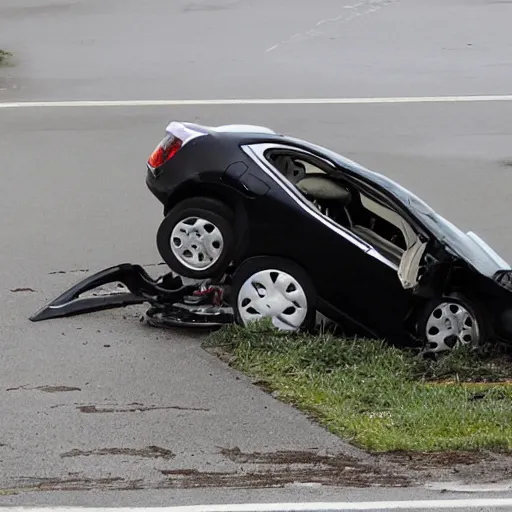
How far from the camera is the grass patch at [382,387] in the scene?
6727 millimetres

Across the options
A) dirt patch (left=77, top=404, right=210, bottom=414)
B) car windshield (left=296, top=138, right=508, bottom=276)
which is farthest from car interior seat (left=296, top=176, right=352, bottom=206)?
dirt patch (left=77, top=404, right=210, bottom=414)

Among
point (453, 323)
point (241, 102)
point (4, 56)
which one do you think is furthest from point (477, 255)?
point (4, 56)

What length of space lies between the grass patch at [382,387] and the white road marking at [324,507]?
2.59 ft

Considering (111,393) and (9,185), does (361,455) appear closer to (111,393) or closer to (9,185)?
(111,393)

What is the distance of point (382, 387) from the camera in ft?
24.7

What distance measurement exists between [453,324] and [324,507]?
2.88 m

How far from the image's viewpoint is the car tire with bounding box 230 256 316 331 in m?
8.28

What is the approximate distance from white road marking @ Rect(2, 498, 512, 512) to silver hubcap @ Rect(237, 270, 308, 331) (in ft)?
8.90

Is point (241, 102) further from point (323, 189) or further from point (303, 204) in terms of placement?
point (303, 204)

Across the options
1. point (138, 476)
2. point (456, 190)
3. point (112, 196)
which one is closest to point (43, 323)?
point (138, 476)

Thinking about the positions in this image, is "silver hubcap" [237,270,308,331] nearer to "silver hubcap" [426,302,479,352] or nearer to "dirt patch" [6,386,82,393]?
"silver hubcap" [426,302,479,352]

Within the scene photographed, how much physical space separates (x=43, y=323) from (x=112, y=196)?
3.99m

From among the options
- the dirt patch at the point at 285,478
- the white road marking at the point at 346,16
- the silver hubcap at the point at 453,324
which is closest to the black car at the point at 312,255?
the silver hubcap at the point at 453,324

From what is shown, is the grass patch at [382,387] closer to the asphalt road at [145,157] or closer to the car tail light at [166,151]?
the asphalt road at [145,157]
